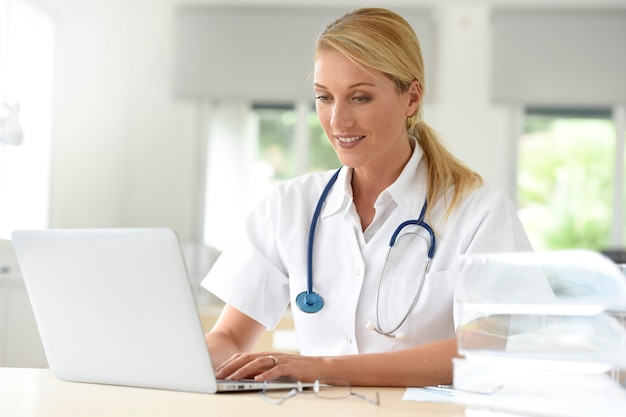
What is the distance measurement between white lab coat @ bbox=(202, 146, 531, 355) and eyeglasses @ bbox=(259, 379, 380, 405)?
35 cm

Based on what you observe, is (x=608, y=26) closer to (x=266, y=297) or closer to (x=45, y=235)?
(x=266, y=297)

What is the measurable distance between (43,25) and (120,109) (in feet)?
3.73

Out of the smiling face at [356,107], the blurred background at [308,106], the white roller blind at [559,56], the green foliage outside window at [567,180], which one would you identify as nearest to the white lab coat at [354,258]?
the smiling face at [356,107]

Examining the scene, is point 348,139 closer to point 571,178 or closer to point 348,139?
point 348,139

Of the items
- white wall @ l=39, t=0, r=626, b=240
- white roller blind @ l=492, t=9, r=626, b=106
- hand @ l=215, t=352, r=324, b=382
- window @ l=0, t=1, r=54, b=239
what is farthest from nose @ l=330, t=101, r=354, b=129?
white roller blind @ l=492, t=9, r=626, b=106

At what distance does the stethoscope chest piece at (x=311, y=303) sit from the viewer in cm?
177

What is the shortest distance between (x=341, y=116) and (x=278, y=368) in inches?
23.8

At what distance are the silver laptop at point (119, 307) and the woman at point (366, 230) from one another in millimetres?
364

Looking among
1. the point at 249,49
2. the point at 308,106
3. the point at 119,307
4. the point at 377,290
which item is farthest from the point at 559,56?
the point at 119,307

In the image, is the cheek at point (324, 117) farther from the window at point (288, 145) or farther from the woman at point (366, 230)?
the window at point (288, 145)

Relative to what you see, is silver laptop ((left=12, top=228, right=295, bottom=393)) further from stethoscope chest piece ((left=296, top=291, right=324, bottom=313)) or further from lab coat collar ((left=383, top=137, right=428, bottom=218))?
lab coat collar ((left=383, top=137, right=428, bottom=218))

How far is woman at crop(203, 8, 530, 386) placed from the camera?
1.72 m

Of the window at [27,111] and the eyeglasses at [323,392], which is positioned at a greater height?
the window at [27,111]

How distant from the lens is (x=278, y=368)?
137 centimetres
